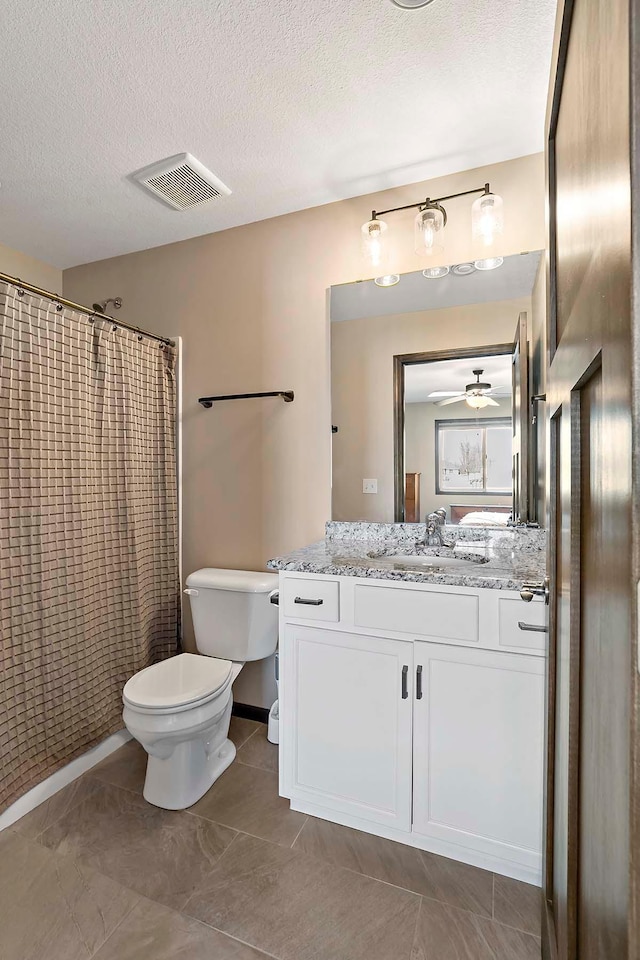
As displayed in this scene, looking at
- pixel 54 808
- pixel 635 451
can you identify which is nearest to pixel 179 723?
pixel 54 808

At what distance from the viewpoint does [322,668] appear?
1.65m

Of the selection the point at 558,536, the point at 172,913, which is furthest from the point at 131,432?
the point at 558,536

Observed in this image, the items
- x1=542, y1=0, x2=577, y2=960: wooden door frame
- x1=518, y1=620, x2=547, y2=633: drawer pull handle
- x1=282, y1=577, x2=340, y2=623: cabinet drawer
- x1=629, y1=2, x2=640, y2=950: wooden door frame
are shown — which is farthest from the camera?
x1=282, y1=577, x2=340, y2=623: cabinet drawer

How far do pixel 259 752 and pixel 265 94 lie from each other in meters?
2.53

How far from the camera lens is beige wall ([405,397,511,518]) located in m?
2.00

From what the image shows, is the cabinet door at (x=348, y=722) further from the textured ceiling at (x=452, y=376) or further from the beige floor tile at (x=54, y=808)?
the textured ceiling at (x=452, y=376)

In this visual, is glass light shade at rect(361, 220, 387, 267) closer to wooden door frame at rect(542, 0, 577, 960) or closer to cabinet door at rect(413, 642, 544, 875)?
wooden door frame at rect(542, 0, 577, 960)

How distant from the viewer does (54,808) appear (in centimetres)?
179

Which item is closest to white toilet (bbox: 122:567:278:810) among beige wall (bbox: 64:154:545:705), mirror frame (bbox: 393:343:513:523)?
beige wall (bbox: 64:154:545:705)

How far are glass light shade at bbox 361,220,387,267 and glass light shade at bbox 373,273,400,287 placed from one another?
0.06 metres

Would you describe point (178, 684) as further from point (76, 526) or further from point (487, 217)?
point (487, 217)

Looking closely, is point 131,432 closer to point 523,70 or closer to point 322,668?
point 322,668

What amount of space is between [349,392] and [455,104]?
109cm

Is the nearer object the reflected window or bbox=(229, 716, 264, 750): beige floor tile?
the reflected window
